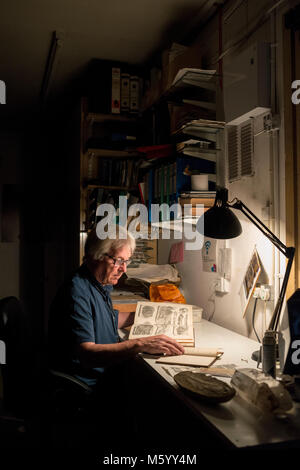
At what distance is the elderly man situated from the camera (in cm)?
171

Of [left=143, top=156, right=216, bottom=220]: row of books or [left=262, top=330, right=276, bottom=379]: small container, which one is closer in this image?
[left=262, top=330, right=276, bottom=379]: small container

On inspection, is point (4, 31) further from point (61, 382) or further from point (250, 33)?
point (61, 382)

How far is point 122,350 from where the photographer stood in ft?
5.62

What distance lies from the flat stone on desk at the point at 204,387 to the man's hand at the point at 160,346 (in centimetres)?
28

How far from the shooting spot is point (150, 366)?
1.59 meters

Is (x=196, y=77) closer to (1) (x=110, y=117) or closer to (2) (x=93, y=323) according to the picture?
(1) (x=110, y=117)

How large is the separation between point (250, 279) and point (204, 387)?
0.98 metres

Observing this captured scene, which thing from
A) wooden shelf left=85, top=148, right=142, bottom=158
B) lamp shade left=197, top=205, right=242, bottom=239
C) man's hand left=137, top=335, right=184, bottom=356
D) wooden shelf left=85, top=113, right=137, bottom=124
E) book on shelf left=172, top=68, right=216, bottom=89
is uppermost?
wooden shelf left=85, top=113, right=137, bottom=124

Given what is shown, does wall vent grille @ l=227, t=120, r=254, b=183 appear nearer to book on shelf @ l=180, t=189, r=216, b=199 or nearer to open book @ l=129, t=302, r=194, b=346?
book on shelf @ l=180, t=189, r=216, b=199

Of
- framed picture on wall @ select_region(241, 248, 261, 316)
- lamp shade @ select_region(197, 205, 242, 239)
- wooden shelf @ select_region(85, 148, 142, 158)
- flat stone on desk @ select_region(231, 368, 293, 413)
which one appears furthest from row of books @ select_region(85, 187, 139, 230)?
flat stone on desk @ select_region(231, 368, 293, 413)

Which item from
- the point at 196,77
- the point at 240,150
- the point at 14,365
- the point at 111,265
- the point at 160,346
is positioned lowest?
the point at 14,365

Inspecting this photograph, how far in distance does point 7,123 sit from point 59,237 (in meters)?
1.57

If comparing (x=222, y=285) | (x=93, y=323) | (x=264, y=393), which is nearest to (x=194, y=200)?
(x=222, y=285)

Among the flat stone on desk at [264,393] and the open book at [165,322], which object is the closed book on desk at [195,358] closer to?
the open book at [165,322]
